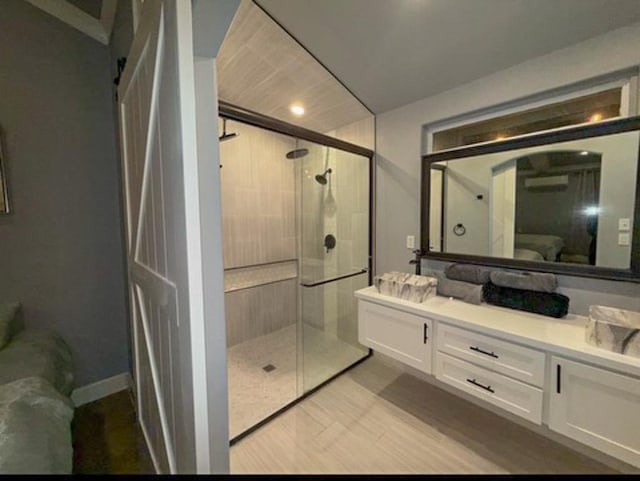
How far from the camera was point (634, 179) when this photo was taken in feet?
4.29

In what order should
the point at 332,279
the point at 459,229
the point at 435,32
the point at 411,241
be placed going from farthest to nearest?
the point at 332,279
the point at 411,241
the point at 459,229
the point at 435,32

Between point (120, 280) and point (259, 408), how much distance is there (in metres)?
1.50

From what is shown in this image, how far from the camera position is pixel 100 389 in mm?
2039

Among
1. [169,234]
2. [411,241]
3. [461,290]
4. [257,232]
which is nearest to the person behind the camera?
[169,234]

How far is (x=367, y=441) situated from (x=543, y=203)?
5.91 ft

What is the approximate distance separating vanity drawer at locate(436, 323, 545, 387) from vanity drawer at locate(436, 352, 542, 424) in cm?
3

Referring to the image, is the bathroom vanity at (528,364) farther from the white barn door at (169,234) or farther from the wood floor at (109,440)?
the wood floor at (109,440)

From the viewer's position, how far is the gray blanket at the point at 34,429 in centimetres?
84

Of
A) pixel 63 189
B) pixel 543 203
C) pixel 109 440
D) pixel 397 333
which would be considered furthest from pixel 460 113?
pixel 109 440

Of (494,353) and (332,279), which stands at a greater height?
(332,279)

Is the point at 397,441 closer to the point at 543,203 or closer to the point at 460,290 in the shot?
the point at 460,290

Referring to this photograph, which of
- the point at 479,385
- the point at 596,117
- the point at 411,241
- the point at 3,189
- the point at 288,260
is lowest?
the point at 479,385

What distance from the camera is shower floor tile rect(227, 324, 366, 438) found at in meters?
1.89

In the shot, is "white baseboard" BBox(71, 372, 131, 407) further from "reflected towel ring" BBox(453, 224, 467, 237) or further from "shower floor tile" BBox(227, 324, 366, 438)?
"reflected towel ring" BBox(453, 224, 467, 237)
